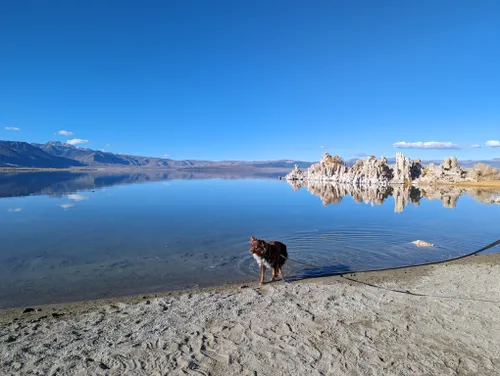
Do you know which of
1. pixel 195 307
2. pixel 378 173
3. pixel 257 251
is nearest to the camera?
pixel 195 307

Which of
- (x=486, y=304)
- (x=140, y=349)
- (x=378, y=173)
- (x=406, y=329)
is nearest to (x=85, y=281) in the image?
(x=140, y=349)

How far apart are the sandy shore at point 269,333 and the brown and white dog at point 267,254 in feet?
2.38

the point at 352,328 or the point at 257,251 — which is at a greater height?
the point at 257,251

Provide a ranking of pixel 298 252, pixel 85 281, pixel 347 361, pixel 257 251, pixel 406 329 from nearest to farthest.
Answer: pixel 347 361 → pixel 406 329 → pixel 257 251 → pixel 85 281 → pixel 298 252

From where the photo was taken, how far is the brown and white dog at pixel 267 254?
378 inches

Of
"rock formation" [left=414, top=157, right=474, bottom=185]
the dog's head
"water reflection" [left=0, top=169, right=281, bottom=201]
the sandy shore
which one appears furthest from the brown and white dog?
"rock formation" [left=414, top=157, right=474, bottom=185]

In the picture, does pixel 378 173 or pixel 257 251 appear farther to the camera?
pixel 378 173

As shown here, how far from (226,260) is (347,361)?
8342 millimetres

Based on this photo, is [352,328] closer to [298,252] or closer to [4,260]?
[298,252]

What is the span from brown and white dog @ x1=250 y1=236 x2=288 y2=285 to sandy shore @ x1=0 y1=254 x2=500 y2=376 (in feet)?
2.38

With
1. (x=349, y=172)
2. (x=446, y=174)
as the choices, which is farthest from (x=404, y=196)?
(x=349, y=172)

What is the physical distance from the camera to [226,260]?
13.5 m

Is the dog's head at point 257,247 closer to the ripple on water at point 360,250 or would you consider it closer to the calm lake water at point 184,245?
the calm lake water at point 184,245

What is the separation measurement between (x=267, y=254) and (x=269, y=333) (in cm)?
331
